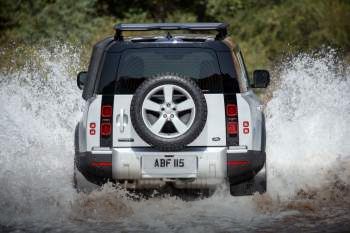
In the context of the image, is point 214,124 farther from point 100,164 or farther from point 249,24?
point 249,24

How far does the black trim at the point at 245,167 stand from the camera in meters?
8.08

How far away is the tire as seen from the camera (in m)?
7.80

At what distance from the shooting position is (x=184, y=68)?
8453 mm

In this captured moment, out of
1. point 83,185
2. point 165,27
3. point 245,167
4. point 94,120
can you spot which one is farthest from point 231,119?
point 83,185

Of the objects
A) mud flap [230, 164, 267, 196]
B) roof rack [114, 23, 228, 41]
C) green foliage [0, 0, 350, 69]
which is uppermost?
green foliage [0, 0, 350, 69]

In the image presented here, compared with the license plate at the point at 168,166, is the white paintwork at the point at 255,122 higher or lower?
higher

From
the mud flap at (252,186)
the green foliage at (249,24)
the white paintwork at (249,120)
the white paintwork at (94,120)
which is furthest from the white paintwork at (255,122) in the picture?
the green foliage at (249,24)

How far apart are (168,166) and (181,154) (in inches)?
6.1

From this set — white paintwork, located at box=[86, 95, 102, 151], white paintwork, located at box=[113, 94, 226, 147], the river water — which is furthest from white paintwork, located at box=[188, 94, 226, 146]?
white paintwork, located at box=[86, 95, 102, 151]

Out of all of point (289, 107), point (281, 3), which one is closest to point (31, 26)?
point (281, 3)

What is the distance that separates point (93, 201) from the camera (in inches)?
320

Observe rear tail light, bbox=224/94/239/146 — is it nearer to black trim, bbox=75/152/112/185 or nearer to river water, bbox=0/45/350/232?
river water, bbox=0/45/350/232

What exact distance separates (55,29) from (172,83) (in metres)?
18.6

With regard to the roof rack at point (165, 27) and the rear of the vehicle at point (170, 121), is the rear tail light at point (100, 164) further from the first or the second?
the roof rack at point (165, 27)
